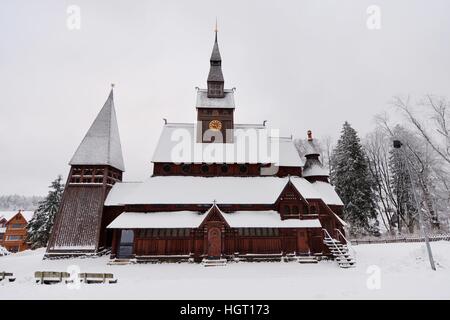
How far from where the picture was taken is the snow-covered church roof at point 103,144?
25594 mm

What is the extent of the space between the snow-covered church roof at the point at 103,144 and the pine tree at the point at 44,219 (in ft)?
51.3

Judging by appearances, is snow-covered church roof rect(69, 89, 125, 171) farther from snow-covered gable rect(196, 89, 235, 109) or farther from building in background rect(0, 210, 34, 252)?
building in background rect(0, 210, 34, 252)

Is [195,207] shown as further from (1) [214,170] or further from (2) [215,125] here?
(2) [215,125]

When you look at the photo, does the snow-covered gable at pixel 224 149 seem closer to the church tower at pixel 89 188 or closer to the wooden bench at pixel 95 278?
the church tower at pixel 89 188

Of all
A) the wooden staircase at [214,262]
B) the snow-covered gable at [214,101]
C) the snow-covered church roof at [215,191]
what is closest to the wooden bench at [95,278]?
the wooden staircase at [214,262]

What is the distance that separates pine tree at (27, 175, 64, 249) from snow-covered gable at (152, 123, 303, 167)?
21728mm

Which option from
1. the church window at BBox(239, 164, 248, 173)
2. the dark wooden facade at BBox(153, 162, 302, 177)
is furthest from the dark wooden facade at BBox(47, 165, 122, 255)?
the church window at BBox(239, 164, 248, 173)

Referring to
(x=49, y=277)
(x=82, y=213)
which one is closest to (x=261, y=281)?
(x=49, y=277)

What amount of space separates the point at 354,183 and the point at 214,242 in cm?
2251

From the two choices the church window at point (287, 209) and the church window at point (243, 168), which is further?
the church window at point (243, 168)

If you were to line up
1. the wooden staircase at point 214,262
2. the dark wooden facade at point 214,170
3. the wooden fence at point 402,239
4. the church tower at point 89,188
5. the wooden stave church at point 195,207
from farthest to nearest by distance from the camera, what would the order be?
the dark wooden facade at point 214,170
the wooden fence at point 402,239
the church tower at point 89,188
the wooden stave church at point 195,207
the wooden staircase at point 214,262
